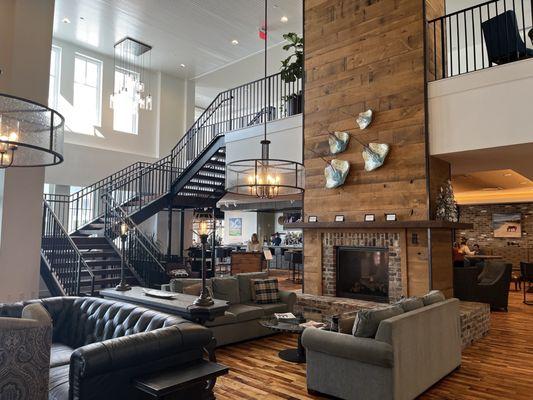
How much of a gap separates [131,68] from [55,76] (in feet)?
8.31

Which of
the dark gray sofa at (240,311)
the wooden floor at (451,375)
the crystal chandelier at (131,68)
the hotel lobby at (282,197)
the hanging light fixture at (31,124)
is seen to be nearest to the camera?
the hanging light fixture at (31,124)

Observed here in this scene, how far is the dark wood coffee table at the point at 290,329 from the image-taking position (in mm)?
4547

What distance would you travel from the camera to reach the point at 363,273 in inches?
274

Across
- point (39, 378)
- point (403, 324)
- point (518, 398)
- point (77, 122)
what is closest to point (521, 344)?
point (518, 398)

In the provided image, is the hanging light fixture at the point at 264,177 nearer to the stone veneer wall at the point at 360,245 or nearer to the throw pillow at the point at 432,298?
the throw pillow at the point at 432,298

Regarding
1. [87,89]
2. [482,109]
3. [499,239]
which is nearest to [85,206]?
[87,89]

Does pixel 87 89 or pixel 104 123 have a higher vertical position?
pixel 87 89

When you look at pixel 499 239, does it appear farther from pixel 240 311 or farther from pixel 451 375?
pixel 240 311

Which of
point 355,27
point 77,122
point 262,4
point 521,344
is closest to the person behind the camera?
point 521,344

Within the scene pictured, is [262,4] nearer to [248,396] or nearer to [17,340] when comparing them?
[248,396]

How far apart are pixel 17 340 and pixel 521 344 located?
6.21 m

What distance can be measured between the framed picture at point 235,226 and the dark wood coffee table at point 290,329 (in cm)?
1518

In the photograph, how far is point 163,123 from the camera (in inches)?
562

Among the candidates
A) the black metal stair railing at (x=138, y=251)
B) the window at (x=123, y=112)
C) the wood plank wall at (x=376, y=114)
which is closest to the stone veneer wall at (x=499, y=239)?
the wood plank wall at (x=376, y=114)
